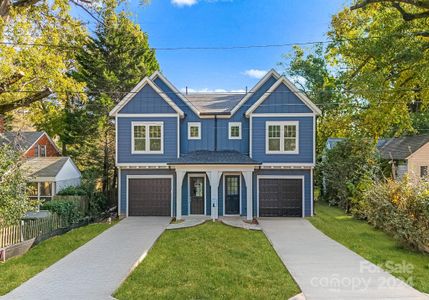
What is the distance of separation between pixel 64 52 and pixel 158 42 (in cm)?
513

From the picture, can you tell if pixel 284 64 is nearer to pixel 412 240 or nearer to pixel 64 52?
pixel 64 52

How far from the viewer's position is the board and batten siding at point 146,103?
18109 mm

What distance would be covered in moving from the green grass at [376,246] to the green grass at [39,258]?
9948 mm

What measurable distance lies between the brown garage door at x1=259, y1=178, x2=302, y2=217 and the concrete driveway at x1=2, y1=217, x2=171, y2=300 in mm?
6598

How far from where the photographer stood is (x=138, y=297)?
714 cm

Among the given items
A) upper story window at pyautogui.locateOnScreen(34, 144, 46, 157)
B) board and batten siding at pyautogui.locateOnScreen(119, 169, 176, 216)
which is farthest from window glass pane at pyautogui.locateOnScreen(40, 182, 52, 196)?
board and batten siding at pyautogui.locateOnScreen(119, 169, 176, 216)

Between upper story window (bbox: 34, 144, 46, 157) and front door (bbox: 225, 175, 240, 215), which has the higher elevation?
upper story window (bbox: 34, 144, 46, 157)

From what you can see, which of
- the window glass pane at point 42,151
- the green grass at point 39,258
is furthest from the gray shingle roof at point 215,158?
the window glass pane at point 42,151

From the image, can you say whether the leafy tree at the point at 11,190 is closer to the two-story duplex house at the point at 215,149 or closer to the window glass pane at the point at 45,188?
the two-story duplex house at the point at 215,149

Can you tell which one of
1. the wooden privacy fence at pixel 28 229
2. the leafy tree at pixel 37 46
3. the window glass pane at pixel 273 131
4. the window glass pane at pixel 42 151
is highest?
the leafy tree at pixel 37 46

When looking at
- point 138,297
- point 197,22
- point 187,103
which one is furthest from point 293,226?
point 197,22

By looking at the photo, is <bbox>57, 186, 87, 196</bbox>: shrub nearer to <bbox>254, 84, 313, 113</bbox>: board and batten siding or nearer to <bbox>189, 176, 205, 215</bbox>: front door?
<bbox>189, 176, 205, 215</bbox>: front door

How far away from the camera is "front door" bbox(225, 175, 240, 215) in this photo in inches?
726

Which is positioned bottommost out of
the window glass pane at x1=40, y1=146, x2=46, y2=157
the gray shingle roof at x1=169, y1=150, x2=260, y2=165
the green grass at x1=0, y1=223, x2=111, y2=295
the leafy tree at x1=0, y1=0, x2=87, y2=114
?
the green grass at x1=0, y1=223, x2=111, y2=295
